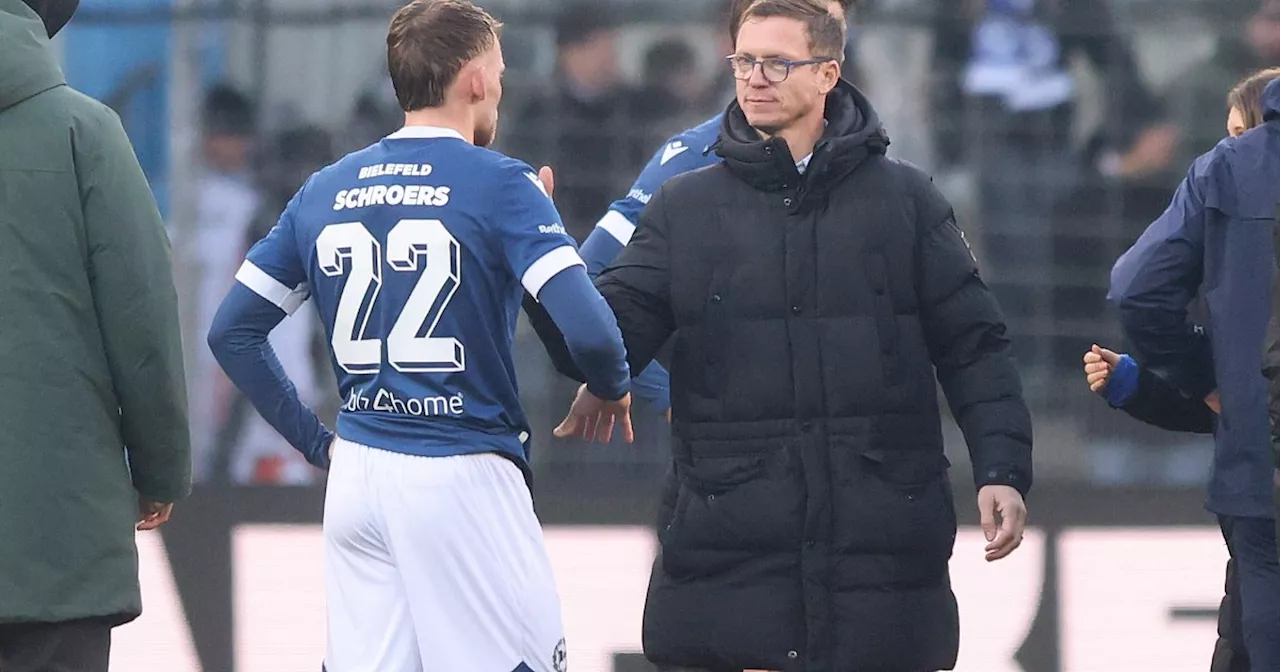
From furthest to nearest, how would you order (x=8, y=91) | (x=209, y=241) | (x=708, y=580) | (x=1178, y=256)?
(x=209, y=241) → (x=1178, y=256) → (x=708, y=580) → (x=8, y=91)

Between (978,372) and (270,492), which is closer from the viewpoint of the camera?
(978,372)

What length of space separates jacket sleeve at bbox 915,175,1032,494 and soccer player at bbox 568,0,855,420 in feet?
2.96

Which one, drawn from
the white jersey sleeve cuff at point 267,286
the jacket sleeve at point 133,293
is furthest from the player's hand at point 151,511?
the white jersey sleeve cuff at point 267,286

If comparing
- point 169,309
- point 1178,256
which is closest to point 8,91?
point 169,309

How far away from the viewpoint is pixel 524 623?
157 inches

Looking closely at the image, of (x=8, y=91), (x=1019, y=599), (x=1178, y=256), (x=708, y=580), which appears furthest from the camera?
(x=1019, y=599)

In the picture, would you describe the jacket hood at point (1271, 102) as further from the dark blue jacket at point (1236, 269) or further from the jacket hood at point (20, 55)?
the jacket hood at point (20, 55)

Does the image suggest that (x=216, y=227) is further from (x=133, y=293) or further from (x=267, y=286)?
(x=133, y=293)

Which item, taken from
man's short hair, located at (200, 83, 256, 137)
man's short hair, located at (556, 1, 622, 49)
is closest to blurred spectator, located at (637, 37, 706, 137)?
man's short hair, located at (556, 1, 622, 49)

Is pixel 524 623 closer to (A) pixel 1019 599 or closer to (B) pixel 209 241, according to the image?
(A) pixel 1019 599

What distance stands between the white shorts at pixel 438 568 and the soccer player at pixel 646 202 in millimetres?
1024

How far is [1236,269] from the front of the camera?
429cm

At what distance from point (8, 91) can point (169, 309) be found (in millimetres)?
481

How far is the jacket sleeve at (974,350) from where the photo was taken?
415 cm
